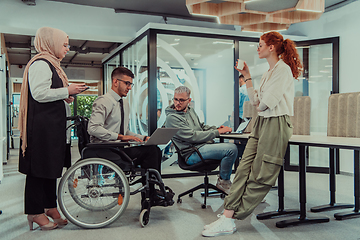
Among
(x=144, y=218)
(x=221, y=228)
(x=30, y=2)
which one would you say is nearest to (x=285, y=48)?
(x=221, y=228)

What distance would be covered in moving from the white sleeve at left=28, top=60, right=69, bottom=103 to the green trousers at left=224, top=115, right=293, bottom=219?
1528mm

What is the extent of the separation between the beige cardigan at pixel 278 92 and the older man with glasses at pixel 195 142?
0.82 m

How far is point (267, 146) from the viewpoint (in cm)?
239

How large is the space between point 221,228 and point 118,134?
118cm

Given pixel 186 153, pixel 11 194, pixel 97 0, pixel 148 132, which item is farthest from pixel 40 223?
pixel 97 0

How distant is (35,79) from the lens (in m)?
2.39

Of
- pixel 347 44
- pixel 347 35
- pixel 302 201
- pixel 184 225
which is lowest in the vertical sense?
pixel 184 225

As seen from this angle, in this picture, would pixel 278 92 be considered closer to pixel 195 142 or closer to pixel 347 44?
pixel 195 142

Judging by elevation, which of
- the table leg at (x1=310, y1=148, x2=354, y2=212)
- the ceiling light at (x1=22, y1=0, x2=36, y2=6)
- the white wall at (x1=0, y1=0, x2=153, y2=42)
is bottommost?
the table leg at (x1=310, y1=148, x2=354, y2=212)

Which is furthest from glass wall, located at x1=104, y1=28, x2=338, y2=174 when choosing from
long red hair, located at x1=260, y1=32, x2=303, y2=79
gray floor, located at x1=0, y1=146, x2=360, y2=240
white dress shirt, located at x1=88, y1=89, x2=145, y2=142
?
long red hair, located at x1=260, y1=32, x2=303, y2=79

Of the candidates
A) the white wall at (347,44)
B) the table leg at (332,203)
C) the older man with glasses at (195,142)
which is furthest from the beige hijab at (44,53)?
the white wall at (347,44)

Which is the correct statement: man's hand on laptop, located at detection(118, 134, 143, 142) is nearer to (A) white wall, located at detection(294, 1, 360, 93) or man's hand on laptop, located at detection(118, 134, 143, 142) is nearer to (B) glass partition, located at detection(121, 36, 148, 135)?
(B) glass partition, located at detection(121, 36, 148, 135)

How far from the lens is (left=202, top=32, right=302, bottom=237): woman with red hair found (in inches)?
93.5

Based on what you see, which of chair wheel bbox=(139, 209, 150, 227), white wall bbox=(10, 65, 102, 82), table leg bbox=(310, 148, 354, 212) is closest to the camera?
chair wheel bbox=(139, 209, 150, 227)
